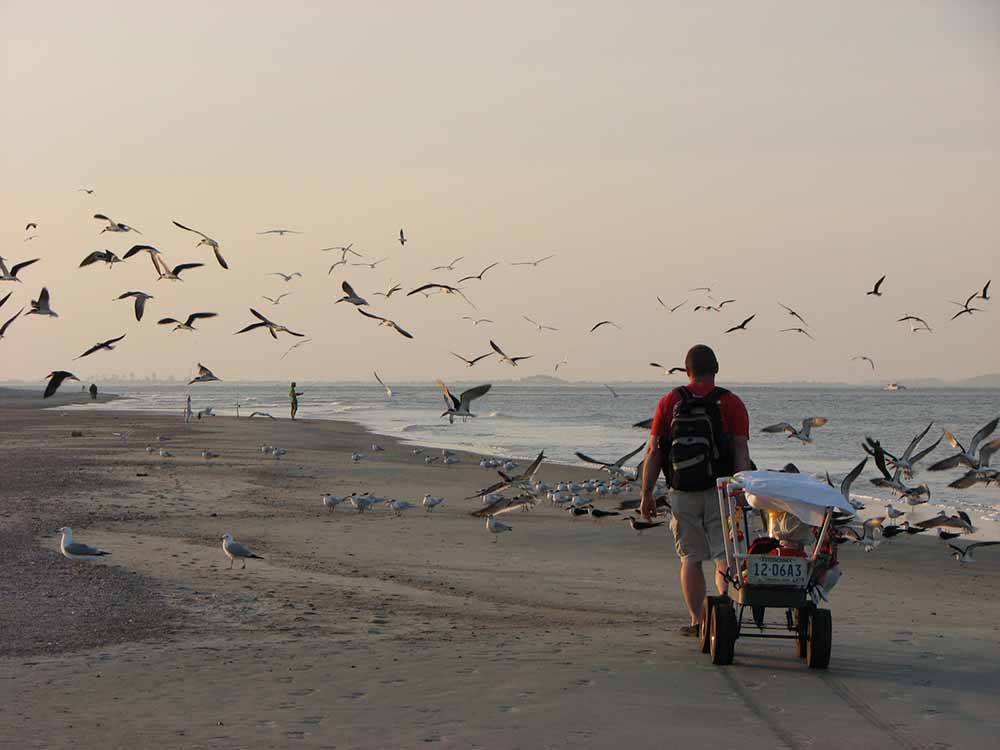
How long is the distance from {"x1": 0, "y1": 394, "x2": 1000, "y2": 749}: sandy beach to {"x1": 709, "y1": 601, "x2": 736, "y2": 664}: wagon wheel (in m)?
0.15

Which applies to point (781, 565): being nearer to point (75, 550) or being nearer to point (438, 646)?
point (438, 646)

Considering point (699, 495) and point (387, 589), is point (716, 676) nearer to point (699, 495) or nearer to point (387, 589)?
point (699, 495)

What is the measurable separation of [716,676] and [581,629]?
2.05 m

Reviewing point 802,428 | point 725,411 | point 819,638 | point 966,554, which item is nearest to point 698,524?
point 725,411

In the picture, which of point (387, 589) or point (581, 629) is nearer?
point (581, 629)

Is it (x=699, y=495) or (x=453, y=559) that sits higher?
(x=699, y=495)

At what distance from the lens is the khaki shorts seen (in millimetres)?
8422

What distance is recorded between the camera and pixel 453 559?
14648 mm

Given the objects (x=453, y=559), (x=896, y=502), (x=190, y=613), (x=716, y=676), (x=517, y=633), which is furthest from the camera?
(x=896, y=502)

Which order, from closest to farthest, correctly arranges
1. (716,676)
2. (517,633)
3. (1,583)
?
(716,676)
(517,633)
(1,583)

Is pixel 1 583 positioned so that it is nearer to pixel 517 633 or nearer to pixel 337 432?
pixel 517 633

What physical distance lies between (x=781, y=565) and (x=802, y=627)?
0.60 metres

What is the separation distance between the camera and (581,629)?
962 cm

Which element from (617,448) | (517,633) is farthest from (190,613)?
(617,448)
